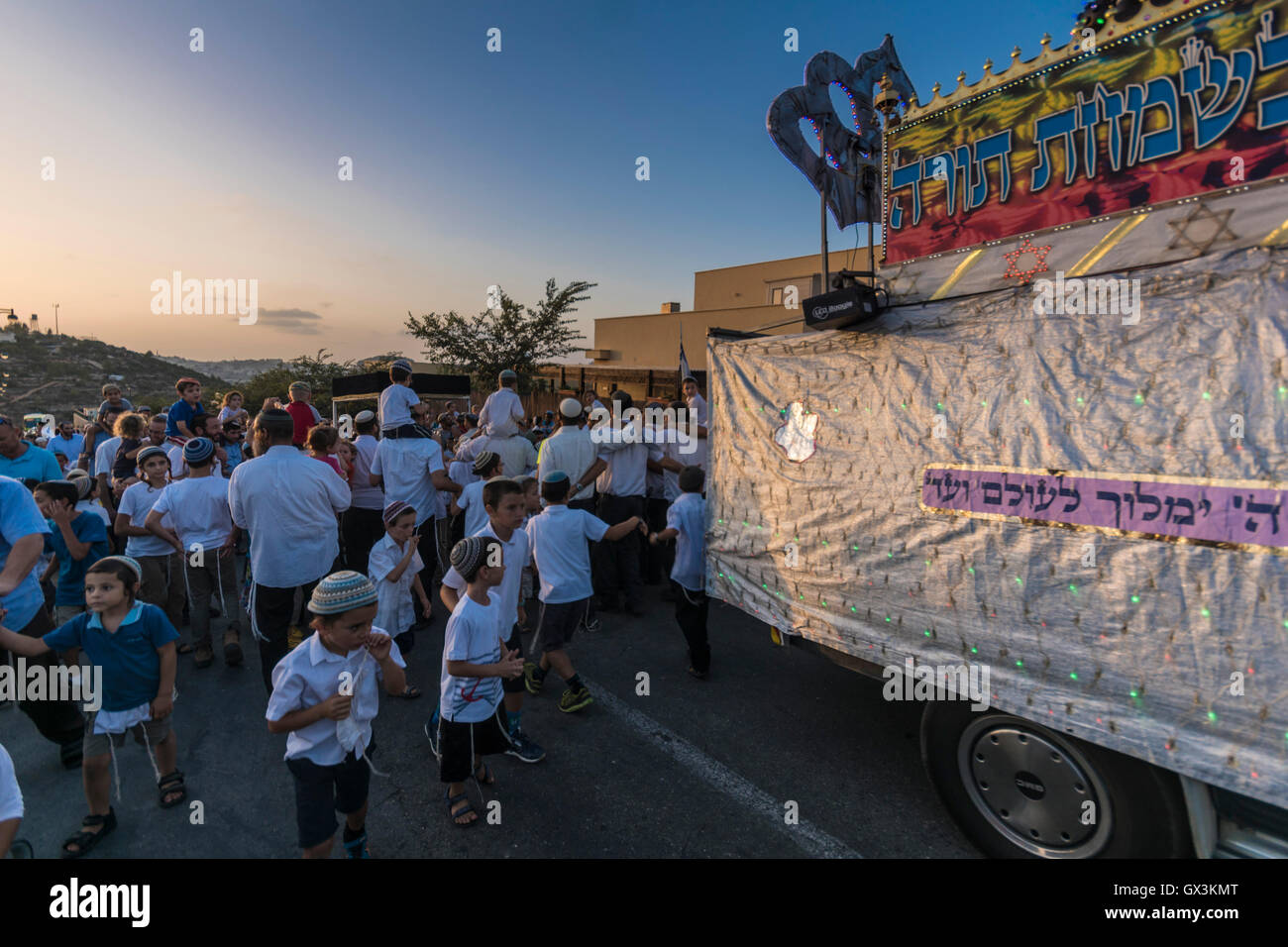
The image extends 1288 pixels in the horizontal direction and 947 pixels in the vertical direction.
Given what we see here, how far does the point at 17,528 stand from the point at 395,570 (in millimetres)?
1968

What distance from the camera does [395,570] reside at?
4.27 meters

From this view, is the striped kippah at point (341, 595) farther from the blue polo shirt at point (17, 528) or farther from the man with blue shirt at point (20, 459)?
the man with blue shirt at point (20, 459)

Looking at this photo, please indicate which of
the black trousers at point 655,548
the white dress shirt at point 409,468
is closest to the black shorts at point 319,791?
the white dress shirt at point 409,468

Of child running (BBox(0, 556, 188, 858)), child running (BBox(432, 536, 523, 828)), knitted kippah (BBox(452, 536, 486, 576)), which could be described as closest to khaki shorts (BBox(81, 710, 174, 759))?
child running (BBox(0, 556, 188, 858))

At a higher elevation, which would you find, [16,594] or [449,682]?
[16,594]

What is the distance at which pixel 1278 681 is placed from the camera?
206 centimetres

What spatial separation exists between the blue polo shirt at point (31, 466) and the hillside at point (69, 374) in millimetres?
36276

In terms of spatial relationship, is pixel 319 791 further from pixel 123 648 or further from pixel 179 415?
pixel 179 415

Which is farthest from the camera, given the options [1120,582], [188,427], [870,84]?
[188,427]

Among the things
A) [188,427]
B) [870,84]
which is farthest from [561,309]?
[870,84]

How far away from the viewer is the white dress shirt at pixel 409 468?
5.66 metres

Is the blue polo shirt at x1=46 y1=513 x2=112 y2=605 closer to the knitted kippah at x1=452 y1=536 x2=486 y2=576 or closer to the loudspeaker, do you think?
the knitted kippah at x1=452 y1=536 x2=486 y2=576

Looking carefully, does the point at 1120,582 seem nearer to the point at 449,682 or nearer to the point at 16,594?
the point at 449,682
